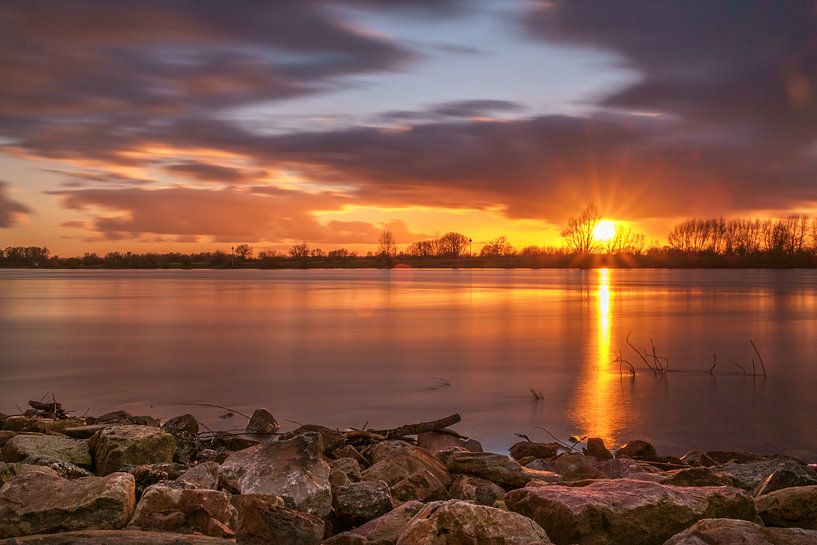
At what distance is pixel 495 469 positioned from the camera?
525 cm

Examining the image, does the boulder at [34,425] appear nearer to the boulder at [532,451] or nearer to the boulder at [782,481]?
the boulder at [532,451]

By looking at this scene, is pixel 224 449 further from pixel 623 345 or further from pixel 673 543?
pixel 623 345

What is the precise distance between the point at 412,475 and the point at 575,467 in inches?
56.3

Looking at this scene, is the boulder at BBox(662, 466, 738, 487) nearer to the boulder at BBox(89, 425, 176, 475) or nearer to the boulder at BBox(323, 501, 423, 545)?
the boulder at BBox(323, 501, 423, 545)

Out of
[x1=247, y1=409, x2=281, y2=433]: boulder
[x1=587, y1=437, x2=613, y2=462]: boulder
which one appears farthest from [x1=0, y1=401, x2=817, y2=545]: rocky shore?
[x1=247, y1=409, x2=281, y2=433]: boulder

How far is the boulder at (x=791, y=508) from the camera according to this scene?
421 cm

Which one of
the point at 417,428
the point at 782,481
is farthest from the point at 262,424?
the point at 782,481

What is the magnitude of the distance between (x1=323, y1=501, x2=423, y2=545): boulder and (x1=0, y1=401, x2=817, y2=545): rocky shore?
10 mm

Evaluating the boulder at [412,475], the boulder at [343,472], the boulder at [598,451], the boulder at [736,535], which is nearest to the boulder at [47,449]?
the boulder at [343,472]

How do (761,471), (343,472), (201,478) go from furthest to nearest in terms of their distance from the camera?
(761,471) → (343,472) → (201,478)

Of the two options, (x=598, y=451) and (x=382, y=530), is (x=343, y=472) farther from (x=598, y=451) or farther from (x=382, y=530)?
(x=598, y=451)

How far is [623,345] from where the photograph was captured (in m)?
18.5

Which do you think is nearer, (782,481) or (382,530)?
(382,530)

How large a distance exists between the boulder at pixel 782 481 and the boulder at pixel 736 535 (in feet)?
4.09
